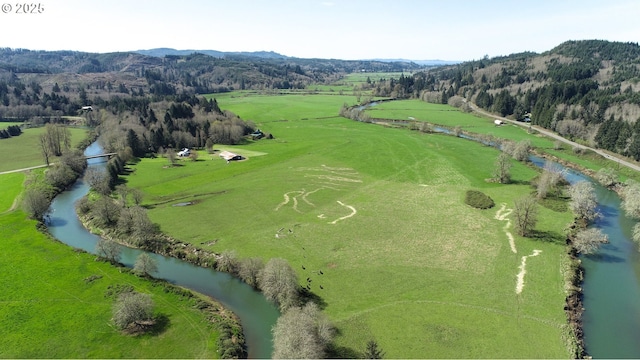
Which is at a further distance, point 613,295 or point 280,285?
point 613,295

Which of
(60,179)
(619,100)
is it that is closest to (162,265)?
(60,179)

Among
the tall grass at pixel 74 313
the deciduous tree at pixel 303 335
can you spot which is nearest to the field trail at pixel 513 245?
the deciduous tree at pixel 303 335

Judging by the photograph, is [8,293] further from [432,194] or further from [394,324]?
[432,194]

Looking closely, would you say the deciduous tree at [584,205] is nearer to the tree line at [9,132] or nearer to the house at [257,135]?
the house at [257,135]

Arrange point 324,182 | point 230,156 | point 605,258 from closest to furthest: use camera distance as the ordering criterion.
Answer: point 605,258 < point 324,182 < point 230,156

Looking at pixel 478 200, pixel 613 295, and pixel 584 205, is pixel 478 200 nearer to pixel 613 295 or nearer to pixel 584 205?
pixel 584 205

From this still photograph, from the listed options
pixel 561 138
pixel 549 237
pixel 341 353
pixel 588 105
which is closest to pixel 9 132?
pixel 341 353
